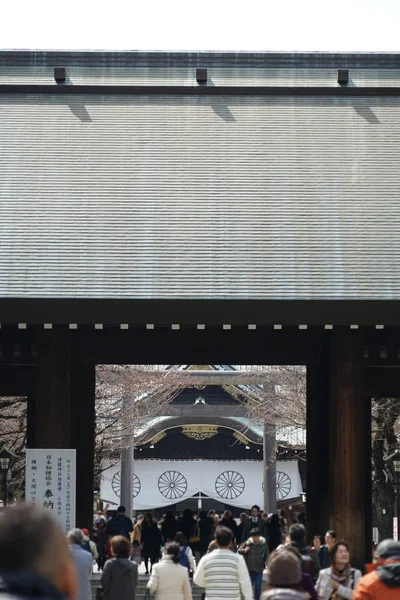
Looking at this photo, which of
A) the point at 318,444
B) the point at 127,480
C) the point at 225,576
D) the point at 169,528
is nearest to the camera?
the point at 225,576

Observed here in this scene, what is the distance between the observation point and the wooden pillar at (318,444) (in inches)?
658

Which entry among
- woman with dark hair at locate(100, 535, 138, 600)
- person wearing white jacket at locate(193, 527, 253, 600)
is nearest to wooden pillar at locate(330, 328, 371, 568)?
woman with dark hair at locate(100, 535, 138, 600)

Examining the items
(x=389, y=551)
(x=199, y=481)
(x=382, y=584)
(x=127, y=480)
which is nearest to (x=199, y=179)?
(x=389, y=551)

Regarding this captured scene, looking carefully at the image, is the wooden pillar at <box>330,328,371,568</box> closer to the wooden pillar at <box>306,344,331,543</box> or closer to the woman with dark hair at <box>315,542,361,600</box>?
the wooden pillar at <box>306,344,331,543</box>

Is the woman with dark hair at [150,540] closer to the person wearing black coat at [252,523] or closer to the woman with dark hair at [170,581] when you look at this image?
the person wearing black coat at [252,523]

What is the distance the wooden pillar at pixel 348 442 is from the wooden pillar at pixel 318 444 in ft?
5.73

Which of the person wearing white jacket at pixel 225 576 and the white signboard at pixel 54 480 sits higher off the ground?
the white signboard at pixel 54 480

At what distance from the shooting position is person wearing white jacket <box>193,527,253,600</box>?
27.9 feet

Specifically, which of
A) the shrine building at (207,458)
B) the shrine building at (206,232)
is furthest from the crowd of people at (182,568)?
the shrine building at (207,458)

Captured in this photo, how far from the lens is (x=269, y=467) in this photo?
3597cm

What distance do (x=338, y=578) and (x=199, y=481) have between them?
36.2 meters

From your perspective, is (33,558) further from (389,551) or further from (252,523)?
(252,523)

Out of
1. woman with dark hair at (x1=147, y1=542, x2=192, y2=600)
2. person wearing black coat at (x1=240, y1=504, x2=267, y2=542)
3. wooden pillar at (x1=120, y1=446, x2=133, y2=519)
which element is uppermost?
wooden pillar at (x1=120, y1=446, x2=133, y2=519)

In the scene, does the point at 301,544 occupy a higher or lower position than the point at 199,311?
lower
